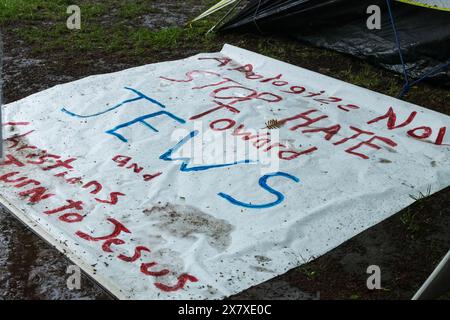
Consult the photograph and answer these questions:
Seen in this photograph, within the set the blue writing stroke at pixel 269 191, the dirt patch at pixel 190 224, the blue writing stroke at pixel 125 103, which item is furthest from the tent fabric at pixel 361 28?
the dirt patch at pixel 190 224

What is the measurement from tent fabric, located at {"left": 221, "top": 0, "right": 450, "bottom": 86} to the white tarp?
0.62 m

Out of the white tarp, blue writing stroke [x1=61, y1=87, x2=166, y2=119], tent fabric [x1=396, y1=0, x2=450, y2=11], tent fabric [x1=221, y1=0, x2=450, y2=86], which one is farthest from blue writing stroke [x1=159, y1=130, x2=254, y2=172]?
tent fabric [x1=396, y1=0, x2=450, y2=11]

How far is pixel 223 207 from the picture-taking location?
3262 millimetres

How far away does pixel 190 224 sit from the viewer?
312 centimetres

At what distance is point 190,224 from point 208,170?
532mm

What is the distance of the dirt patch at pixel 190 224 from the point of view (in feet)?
9.90

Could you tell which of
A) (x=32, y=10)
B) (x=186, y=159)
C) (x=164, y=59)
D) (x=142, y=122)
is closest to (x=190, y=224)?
(x=186, y=159)

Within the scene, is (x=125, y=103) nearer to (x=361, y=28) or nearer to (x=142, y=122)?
(x=142, y=122)

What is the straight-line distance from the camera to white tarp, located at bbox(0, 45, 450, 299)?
2891mm

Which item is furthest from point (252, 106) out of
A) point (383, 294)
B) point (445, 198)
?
point (383, 294)

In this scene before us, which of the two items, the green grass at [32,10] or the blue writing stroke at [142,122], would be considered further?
the green grass at [32,10]

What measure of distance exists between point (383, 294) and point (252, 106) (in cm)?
195

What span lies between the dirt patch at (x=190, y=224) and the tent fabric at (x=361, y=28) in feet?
7.97

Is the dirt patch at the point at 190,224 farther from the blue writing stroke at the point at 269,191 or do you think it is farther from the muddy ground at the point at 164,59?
the muddy ground at the point at 164,59
